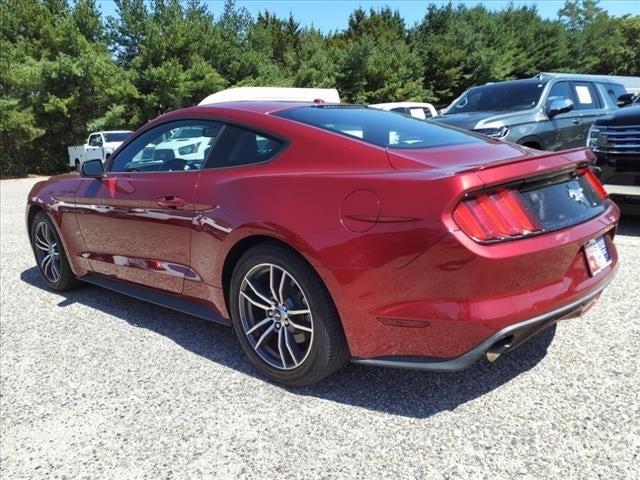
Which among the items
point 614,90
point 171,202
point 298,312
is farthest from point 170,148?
point 614,90

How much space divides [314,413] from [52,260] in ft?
10.6

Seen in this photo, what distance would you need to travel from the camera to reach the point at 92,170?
4168mm

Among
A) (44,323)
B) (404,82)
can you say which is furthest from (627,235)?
(404,82)

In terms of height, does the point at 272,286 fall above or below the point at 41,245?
above

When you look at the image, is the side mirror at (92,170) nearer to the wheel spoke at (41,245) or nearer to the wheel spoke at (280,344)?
the wheel spoke at (41,245)

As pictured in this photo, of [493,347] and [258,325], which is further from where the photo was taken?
[258,325]

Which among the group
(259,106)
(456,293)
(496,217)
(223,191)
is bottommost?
(456,293)

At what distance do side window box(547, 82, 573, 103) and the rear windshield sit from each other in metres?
5.64

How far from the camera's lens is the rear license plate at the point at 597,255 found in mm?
2588

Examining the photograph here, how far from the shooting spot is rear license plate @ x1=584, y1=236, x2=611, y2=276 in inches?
102

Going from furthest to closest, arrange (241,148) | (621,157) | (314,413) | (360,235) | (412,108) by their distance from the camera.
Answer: (412,108)
(621,157)
(241,148)
(314,413)
(360,235)

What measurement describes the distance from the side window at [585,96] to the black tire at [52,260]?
782 cm

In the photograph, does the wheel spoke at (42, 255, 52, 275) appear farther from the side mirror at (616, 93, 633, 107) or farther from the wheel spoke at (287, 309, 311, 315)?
the side mirror at (616, 93, 633, 107)

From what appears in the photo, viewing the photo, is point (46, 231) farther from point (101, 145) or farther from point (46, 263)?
point (101, 145)
